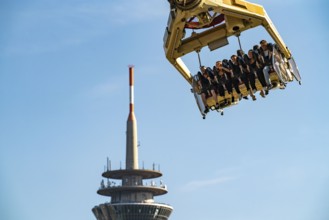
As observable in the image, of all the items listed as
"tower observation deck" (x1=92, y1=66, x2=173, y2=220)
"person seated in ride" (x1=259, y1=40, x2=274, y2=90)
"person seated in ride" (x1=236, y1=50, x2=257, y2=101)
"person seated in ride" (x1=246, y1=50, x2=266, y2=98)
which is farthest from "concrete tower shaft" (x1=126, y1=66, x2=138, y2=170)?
"person seated in ride" (x1=259, y1=40, x2=274, y2=90)

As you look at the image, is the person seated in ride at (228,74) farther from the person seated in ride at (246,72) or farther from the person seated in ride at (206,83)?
the person seated in ride at (206,83)

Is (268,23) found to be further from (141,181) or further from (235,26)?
(141,181)

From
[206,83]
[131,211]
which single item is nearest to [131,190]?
[131,211]

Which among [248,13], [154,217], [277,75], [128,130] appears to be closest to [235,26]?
[248,13]

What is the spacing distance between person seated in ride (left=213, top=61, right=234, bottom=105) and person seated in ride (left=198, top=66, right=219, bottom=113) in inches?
14.8

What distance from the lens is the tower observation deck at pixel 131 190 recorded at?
6988 inches

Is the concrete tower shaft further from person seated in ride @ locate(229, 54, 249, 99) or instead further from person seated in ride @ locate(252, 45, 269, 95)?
person seated in ride @ locate(252, 45, 269, 95)

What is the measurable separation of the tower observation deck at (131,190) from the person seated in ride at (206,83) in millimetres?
132940

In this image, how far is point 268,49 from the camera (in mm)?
Answer: 42531

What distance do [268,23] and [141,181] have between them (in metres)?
144

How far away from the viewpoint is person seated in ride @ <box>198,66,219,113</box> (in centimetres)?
4394

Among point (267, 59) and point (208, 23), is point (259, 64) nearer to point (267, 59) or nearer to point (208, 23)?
point (267, 59)

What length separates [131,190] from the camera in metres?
181

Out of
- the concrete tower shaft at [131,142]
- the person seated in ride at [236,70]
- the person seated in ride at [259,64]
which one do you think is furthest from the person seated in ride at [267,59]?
the concrete tower shaft at [131,142]
